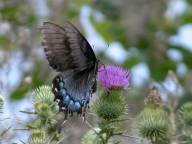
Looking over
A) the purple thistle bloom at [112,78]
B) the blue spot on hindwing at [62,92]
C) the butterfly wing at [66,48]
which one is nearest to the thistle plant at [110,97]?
the purple thistle bloom at [112,78]

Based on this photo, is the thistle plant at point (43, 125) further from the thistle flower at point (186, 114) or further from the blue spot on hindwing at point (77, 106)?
the thistle flower at point (186, 114)

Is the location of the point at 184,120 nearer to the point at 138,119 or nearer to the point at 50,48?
the point at 138,119

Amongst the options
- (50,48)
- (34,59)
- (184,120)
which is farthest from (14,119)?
(34,59)

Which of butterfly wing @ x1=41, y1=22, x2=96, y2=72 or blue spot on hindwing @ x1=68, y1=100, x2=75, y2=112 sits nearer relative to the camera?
blue spot on hindwing @ x1=68, y1=100, x2=75, y2=112

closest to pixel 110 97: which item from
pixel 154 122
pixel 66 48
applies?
pixel 154 122

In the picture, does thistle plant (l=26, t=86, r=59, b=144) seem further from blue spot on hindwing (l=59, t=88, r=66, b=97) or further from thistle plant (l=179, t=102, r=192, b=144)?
thistle plant (l=179, t=102, r=192, b=144)

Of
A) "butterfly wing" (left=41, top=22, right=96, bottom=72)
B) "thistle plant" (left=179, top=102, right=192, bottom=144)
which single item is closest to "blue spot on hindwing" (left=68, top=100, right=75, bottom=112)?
"butterfly wing" (left=41, top=22, right=96, bottom=72)
